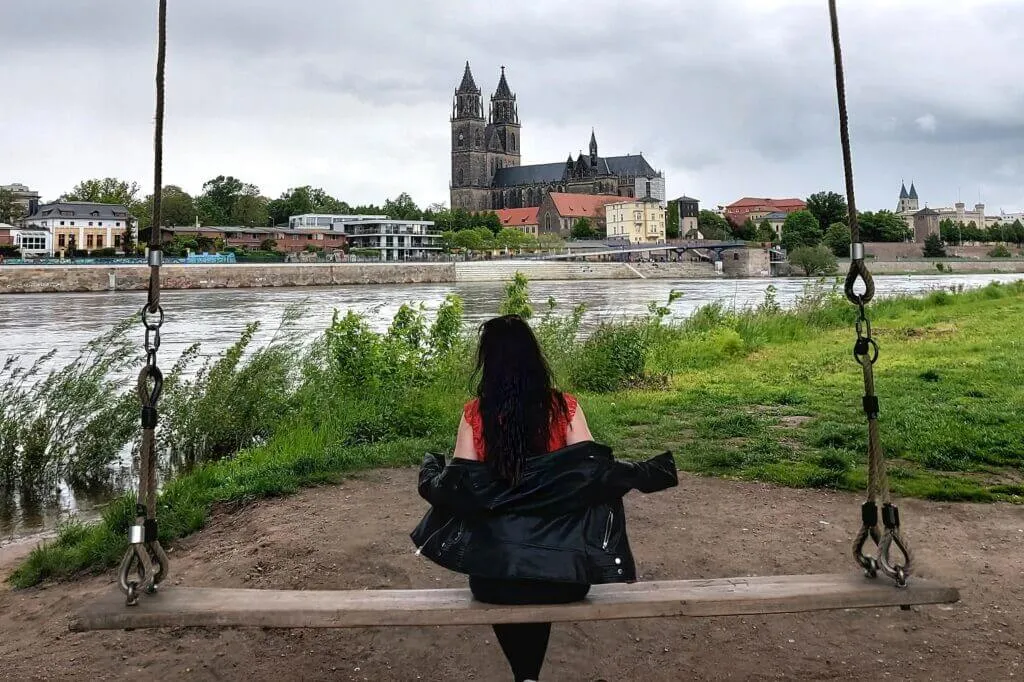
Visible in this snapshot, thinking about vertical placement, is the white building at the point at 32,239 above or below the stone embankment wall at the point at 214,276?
above

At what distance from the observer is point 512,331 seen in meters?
2.72

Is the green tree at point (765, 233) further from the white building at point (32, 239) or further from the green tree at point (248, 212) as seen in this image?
the white building at point (32, 239)

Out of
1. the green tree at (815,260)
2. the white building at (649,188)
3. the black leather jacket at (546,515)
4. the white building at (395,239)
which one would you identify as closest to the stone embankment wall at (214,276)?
the white building at (395,239)

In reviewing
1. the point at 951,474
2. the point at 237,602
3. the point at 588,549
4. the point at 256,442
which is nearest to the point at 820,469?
the point at 951,474

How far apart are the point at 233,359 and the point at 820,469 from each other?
18.9 feet

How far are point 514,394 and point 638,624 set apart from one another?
1676mm

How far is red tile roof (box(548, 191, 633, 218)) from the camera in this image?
141250 mm

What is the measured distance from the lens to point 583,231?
134 m

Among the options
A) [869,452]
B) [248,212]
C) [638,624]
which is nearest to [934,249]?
[248,212]

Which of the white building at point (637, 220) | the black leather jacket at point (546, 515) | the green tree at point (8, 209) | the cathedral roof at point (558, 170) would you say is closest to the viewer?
the black leather jacket at point (546, 515)

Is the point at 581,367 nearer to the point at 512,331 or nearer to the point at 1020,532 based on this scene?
the point at 1020,532

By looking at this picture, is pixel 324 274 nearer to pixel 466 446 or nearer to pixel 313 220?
pixel 313 220

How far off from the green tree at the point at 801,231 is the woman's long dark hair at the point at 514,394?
121 m

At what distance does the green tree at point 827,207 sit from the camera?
127938 millimetres
